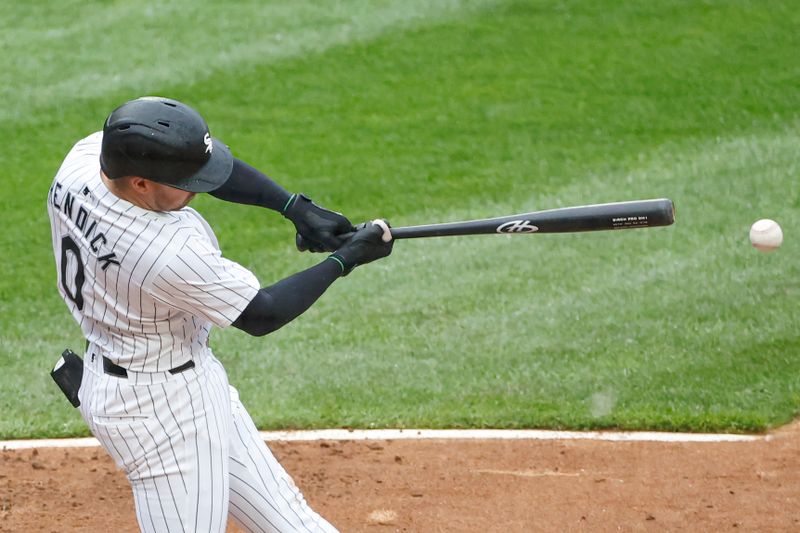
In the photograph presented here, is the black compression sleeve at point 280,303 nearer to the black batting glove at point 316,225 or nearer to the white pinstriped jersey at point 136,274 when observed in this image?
the white pinstriped jersey at point 136,274

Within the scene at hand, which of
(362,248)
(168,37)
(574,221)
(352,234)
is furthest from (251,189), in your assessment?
(168,37)

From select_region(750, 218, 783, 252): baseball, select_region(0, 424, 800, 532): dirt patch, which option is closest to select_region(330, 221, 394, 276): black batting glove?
select_region(0, 424, 800, 532): dirt patch

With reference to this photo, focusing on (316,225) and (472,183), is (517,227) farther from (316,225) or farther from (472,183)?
(472,183)

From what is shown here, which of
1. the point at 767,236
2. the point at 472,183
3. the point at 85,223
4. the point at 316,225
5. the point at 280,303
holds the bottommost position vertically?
the point at 472,183

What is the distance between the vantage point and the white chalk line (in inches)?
222

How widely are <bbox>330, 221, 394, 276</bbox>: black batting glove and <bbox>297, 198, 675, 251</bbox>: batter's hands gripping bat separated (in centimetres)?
11

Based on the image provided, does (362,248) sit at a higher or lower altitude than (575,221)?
higher

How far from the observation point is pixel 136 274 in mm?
3258

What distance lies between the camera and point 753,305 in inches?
278

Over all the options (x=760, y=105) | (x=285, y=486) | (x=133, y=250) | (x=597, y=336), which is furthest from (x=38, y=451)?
(x=760, y=105)

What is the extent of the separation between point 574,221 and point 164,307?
150 cm

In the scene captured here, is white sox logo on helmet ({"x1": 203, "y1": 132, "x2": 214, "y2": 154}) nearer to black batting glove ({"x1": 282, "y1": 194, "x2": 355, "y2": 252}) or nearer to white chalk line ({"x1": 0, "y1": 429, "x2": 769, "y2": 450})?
black batting glove ({"x1": 282, "y1": 194, "x2": 355, "y2": 252})

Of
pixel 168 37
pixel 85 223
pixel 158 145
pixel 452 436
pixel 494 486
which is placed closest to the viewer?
pixel 158 145

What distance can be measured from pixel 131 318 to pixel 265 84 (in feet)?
25.7
